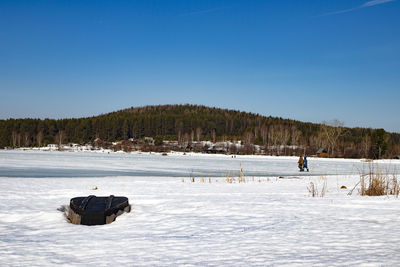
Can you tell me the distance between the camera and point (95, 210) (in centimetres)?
530

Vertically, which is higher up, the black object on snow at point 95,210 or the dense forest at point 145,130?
the dense forest at point 145,130

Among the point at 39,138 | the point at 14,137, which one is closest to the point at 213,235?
the point at 39,138

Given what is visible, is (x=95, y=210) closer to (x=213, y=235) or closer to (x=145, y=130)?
(x=213, y=235)

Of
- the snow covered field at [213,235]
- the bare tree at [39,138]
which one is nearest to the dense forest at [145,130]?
the bare tree at [39,138]

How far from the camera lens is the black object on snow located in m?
5.23

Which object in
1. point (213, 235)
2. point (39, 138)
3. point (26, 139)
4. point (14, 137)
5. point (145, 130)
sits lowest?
point (213, 235)

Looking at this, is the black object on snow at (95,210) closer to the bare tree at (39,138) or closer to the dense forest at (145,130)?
the dense forest at (145,130)

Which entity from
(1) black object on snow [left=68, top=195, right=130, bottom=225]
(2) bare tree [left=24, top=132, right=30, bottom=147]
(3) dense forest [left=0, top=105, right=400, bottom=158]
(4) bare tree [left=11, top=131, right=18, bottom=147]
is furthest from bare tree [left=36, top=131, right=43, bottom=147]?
(1) black object on snow [left=68, top=195, right=130, bottom=225]

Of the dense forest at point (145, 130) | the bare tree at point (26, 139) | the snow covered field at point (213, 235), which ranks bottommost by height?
the snow covered field at point (213, 235)

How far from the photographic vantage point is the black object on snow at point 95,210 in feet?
17.2

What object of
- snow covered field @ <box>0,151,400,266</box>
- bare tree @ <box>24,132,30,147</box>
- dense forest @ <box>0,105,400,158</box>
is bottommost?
snow covered field @ <box>0,151,400,266</box>

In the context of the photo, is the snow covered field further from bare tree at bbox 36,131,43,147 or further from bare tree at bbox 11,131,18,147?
bare tree at bbox 11,131,18,147

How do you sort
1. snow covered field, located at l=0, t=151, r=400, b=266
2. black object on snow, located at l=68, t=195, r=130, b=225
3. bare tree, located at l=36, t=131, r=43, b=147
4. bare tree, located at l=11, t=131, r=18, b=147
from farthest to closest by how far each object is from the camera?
bare tree, located at l=11, t=131, r=18, b=147, bare tree, located at l=36, t=131, r=43, b=147, black object on snow, located at l=68, t=195, r=130, b=225, snow covered field, located at l=0, t=151, r=400, b=266

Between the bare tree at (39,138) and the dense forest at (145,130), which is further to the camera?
the dense forest at (145,130)
